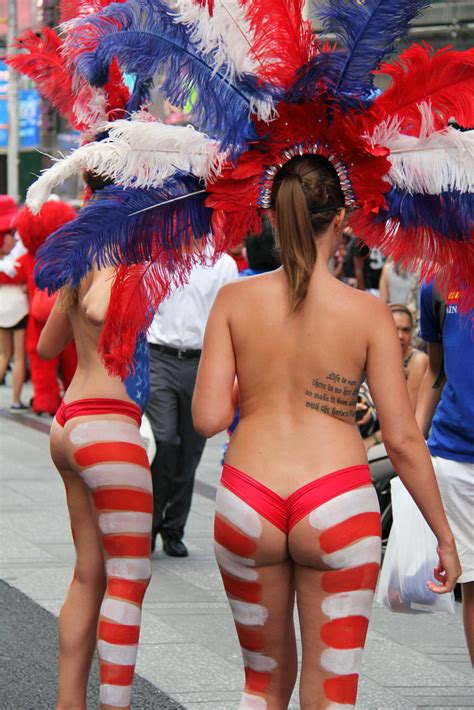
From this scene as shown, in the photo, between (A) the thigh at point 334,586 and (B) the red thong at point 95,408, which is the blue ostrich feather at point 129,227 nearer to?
(B) the red thong at point 95,408

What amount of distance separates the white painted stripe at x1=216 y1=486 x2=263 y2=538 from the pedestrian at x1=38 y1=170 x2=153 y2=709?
823 mm

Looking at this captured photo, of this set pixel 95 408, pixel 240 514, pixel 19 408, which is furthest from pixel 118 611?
pixel 19 408

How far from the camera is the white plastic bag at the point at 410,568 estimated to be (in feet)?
14.2

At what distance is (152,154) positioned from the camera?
3.14 metres

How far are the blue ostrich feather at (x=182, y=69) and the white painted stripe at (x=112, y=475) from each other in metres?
1.12

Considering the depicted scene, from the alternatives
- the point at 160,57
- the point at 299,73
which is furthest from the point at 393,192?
the point at 160,57

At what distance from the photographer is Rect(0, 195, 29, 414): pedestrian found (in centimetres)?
1274

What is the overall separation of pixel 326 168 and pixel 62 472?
55.6 inches

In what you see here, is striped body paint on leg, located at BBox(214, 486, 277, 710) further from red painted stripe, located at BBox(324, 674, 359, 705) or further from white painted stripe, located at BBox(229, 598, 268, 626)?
red painted stripe, located at BBox(324, 674, 359, 705)

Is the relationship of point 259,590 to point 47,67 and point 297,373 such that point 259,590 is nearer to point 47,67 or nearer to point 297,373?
point 297,373

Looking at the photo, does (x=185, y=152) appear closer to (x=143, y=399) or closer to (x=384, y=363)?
(x=384, y=363)

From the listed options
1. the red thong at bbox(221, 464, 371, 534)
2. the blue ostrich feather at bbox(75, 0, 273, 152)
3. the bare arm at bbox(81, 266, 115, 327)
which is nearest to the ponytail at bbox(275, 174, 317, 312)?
the blue ostrich feather at bbox(75, 0, 273, 152)

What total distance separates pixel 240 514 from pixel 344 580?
0.29m

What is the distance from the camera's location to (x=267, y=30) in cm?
306
